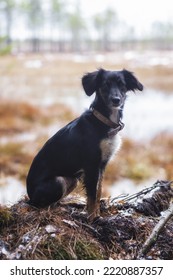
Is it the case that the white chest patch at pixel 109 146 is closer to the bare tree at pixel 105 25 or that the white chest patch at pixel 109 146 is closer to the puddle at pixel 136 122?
the puddle at pixel 136 122

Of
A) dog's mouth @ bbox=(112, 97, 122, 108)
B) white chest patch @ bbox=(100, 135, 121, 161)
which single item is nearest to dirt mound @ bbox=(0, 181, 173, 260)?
white chest patch @ bbox=(100, 135, 121, 161)

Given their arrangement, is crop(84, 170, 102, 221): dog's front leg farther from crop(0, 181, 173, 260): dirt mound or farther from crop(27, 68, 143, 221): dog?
crop(0, 181, 173, 260): dirt mound

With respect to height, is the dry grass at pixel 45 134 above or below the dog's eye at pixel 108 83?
above

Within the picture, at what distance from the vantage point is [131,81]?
398cm

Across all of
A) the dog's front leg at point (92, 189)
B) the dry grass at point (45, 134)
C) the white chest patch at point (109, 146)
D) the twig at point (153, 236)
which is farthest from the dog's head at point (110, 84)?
the dry grass at point (45, 134)

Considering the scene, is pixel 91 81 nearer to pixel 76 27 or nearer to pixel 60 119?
pixel 60 119

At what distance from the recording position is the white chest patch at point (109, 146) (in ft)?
13.0

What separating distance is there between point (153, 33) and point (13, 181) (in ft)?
248

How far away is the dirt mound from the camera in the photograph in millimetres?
3125

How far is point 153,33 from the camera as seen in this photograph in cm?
8338

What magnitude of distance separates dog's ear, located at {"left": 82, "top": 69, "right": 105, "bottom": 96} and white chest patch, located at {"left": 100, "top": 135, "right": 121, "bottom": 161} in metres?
0.44

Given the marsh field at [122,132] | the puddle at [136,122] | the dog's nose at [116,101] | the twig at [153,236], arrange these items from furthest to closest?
the marsh field at [122,132]
the puddle at [136,122]
the dog's nose at [116,101]
the twig at [153,236]

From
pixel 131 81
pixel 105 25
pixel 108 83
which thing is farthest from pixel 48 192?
pixel 105 25
